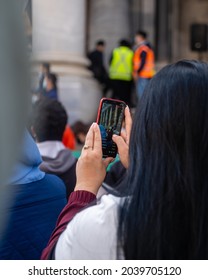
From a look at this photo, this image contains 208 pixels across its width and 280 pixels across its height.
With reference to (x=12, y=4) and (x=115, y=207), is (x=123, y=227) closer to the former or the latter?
(x=115, y=207)

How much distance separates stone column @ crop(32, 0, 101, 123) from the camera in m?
8.48

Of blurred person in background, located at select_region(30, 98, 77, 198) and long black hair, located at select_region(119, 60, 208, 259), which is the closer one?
long black hair, located at select_region(119, 60, 208, 259)

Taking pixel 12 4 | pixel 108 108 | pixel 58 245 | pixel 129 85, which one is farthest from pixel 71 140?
pixel 129 85

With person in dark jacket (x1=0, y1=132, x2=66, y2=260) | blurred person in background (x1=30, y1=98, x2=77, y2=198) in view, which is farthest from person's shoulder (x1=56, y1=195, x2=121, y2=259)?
blurred person in background (x1=30, y1=98, x2=77, y2=198)

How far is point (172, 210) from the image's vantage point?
1.26 meters

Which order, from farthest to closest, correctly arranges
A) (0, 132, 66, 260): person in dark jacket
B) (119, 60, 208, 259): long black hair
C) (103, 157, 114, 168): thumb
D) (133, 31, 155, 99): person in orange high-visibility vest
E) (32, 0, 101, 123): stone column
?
(133, 31, 155, 99): person in orange high-visibility vest → (32, 0, 101, 123): stone column → (0, 132, 66, 260): person in dark jacket → (103, 157, 114, 168): thumb → (119, 60, 208, 259): long black hair

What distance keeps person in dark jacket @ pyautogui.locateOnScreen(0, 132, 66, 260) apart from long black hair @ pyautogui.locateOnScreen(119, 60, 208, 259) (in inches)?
20.4

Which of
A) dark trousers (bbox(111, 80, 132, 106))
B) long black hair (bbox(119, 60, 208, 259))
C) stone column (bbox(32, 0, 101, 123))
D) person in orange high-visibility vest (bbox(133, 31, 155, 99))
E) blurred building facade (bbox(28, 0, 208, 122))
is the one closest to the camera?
long black hair (bbox(119, 60, 208, 259))

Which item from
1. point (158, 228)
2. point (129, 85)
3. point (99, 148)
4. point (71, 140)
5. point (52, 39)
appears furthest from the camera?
point (129, 85)

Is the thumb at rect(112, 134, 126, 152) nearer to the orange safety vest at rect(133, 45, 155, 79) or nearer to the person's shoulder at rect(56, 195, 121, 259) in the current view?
the person's shoulder at rect(56, 195, 121, 259)

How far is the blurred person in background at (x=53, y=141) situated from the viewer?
3.01m

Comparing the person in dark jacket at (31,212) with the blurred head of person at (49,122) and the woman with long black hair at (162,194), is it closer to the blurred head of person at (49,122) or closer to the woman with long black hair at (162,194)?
the woman with long black hair at (162,194)

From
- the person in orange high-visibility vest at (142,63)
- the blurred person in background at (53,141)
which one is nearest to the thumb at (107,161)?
the blurred person in background at (53,141)

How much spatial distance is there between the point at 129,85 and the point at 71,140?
559cm
